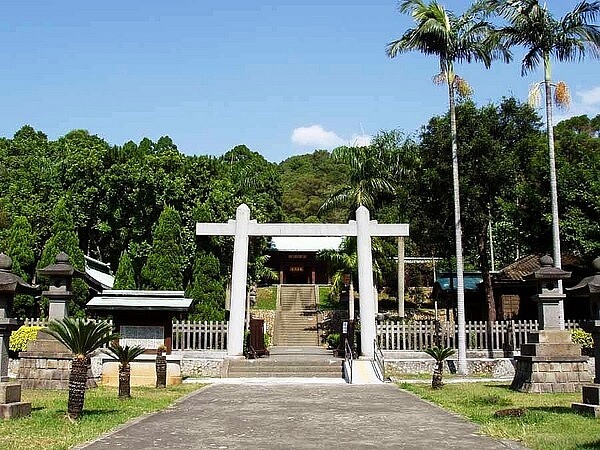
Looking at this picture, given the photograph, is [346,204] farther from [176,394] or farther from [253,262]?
[176,394]

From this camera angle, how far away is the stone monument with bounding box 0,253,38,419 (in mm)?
11500

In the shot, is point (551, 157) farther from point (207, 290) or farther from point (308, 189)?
point (308, 189)

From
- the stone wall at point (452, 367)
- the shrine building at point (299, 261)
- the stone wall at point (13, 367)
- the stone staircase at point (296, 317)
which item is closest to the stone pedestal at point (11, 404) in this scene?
the stone wall at point (13, 367)

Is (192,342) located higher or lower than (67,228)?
lower

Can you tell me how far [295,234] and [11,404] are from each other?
45.6ft

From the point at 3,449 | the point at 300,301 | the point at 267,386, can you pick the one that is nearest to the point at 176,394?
the point at 267,386

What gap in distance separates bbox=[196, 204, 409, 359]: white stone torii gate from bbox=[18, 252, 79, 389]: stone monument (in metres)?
6.66

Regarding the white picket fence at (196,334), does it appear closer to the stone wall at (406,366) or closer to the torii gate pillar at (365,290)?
the stone wall at (406,366)

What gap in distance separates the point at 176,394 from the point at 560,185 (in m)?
17.9

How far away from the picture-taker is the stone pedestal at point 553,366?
53.6 feet

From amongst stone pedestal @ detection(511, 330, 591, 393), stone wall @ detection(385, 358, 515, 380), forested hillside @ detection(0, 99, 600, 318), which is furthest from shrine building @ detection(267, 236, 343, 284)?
stone pedestal @ detection(511, 330, 591, 393)

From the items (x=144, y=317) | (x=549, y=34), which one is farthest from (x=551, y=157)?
(x=144, y=317)

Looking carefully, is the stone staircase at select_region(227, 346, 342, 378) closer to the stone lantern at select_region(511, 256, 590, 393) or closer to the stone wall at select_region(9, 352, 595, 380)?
the stone wall at select_region(9, 352, 595, 380)

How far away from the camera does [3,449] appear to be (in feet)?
28.2
